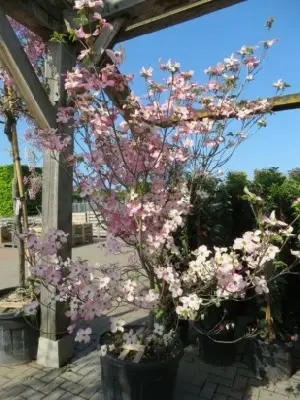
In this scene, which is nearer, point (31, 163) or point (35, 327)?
point (35, 327)

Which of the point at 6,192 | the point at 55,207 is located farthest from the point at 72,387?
the point at 6,192

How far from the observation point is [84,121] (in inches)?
77.4

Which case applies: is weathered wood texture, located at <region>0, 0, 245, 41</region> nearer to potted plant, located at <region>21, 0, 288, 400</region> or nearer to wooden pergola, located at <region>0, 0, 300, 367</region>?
wooden pergola, located at <region>0, 0, 300, 367</region>

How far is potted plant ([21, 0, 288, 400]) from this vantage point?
1.97 m

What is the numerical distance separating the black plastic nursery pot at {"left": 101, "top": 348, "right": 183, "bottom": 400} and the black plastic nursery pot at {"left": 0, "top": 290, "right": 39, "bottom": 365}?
1.11 metres

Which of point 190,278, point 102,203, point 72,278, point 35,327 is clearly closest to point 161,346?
point 190,278

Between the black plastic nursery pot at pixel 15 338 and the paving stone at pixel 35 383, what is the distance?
1.07ft

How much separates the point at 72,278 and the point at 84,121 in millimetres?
923

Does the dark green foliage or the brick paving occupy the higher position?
the dark green foliage

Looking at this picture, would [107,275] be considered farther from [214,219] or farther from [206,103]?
[214,219]

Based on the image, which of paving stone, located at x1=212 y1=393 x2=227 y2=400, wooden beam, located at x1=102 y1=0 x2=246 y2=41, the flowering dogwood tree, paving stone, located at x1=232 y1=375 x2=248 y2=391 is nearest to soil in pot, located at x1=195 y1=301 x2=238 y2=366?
paving stone, located at x1=232 y1=375 x2=248 y2=391

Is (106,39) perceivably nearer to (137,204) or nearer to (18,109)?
(137,204)

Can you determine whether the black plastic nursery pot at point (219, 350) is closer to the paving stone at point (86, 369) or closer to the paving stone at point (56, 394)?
the paving stone at point (86, 369)

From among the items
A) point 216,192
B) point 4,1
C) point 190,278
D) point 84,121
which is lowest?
point 190,278
